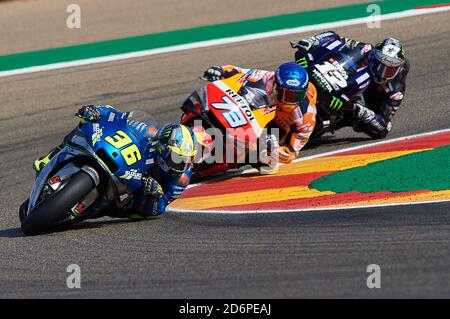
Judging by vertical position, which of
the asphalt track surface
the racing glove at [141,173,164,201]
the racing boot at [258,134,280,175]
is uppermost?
the racing boot at [258,134,280,175]

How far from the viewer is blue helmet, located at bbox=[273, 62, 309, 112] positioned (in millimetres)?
10289

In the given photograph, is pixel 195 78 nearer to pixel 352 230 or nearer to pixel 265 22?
pixel 265 22

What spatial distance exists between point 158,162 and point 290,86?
2.17m

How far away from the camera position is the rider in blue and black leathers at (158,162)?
8.59 m

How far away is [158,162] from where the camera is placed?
869cm

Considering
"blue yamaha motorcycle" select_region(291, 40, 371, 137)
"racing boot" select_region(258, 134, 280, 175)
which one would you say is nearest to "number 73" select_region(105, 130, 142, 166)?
"racing boot" select_region(258, 134, 280, 175)

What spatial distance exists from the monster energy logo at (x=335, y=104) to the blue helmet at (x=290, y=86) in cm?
98

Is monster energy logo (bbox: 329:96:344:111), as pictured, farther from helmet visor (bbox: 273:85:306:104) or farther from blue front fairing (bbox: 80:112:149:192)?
blue front fairing (bbox: 80:112:149:192)

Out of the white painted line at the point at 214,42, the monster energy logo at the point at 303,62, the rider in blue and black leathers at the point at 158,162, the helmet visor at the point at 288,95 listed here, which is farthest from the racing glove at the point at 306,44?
the white painted line at the point at 214,42

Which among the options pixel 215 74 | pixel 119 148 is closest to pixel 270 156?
pixel 215 74

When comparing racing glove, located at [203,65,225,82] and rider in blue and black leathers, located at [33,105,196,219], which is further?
racing glove, located at [203,65,225,82]

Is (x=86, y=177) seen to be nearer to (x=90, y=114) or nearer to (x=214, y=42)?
(x=90, y=114)

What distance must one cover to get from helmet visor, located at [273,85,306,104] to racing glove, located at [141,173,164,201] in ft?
7.27
